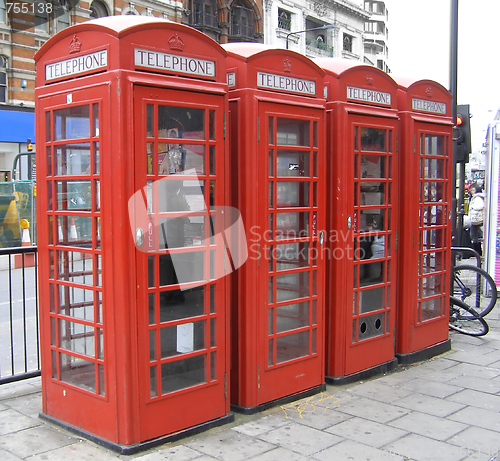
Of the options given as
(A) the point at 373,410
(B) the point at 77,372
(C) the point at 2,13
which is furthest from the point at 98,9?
(A) the point at 373,410

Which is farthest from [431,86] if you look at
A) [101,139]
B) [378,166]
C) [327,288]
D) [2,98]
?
[2,98]

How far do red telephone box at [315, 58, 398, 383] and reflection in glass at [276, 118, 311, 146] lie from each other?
17.6 inches

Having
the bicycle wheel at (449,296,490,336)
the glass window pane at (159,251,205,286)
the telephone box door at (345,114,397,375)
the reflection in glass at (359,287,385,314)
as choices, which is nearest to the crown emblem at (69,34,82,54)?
the glass window pane at (159,251,205,286)

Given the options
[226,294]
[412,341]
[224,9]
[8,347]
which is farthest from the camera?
[224,9]

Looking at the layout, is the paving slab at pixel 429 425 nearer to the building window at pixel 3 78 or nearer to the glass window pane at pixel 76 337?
the glass window pane at pixel 76 337

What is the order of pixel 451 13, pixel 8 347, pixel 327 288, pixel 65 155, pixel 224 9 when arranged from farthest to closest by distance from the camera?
pixel 224 9 < pixel 451 13 < pixel 8 347 < pixel 327 288 < pixel 65 155

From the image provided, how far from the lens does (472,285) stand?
8188mm

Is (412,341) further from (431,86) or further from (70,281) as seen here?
(70,281)

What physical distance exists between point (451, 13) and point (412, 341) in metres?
5.41

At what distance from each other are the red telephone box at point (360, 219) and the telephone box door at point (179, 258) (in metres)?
1.37

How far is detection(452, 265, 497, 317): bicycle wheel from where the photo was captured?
791 cm

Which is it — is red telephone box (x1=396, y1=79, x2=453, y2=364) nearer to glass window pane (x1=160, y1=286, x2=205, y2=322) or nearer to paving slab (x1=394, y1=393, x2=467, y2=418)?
paving slab (x1=394, y1=393, x2=467, y2=418)

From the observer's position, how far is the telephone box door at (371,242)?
5.14 m

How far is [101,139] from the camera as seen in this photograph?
11.7 ft
